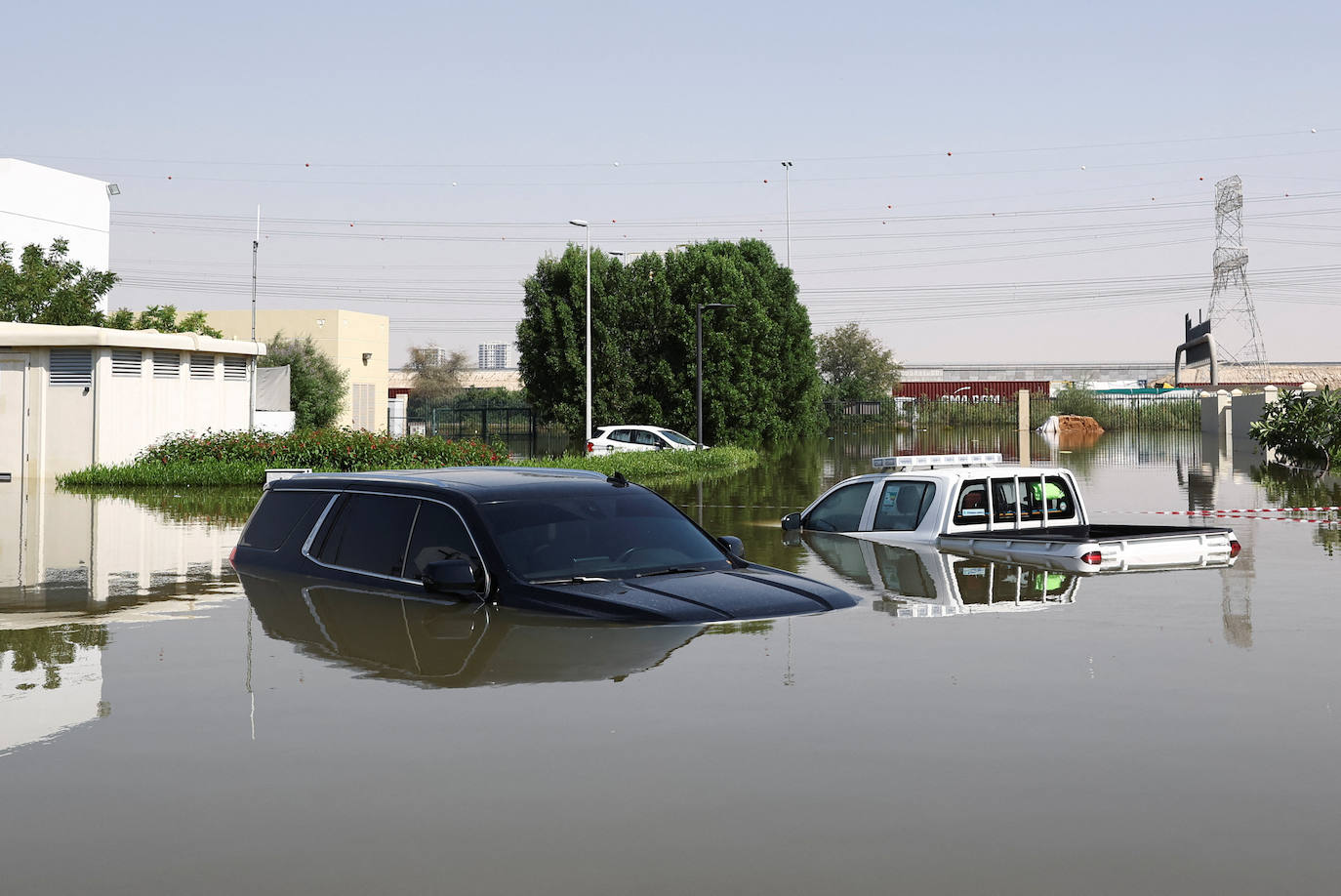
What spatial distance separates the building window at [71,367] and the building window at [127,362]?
0.55 metres

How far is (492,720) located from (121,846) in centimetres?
244

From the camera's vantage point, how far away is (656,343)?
59.0 m

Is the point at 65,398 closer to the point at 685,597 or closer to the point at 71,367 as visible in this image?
the point at 71,367

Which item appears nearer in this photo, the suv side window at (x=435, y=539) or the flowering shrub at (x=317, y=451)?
the suv side window at (x=435, y=539)

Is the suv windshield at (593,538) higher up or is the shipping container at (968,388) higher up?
the shipping container at (968,388)

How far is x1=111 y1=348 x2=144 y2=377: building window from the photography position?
34.3 metres

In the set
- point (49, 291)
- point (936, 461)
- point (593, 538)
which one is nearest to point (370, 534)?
point (593, 538)

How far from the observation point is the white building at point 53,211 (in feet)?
244

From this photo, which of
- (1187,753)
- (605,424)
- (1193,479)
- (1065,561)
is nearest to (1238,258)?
(605,424)

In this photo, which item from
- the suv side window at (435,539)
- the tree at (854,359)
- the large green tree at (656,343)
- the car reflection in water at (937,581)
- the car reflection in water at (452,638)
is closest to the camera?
the car reflection in water at (452,638)

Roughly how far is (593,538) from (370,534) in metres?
1.85

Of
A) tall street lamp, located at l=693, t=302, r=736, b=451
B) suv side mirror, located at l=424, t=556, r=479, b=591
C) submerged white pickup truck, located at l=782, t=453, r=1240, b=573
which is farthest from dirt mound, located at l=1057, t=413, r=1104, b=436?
suv side mirror, located at l=424, t=556, r=479, b=591

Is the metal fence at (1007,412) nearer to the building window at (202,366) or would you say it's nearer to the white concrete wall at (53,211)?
the white concrete wall at (53,211)

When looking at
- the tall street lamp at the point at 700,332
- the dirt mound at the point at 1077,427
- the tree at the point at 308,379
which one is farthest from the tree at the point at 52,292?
the dirt mound at the point at 1077,427
